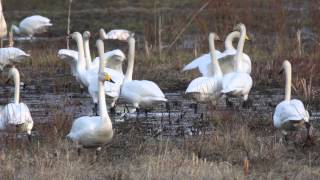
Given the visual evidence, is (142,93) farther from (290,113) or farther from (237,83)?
(290,113)

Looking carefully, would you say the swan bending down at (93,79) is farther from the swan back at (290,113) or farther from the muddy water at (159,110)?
the swan back at (290,113)

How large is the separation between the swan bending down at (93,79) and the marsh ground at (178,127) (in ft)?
1.08

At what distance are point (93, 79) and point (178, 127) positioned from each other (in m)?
2.44

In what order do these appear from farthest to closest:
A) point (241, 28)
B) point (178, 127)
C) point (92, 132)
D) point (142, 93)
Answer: point (241, 28) < point (142, 93) < point (178, 127) < point (92, 132)

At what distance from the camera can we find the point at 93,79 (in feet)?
45.0

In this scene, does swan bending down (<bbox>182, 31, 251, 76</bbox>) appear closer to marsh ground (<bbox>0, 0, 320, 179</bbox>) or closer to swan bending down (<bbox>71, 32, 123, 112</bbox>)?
marsh ground (<bbox>0, 0, 320, 179</bbox>)

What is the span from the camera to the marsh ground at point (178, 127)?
28.3 feet

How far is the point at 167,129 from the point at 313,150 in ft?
7.90

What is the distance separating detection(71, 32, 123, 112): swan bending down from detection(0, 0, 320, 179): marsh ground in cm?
33

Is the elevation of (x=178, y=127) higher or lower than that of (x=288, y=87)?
lower

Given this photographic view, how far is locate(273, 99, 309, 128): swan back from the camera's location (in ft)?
33.3

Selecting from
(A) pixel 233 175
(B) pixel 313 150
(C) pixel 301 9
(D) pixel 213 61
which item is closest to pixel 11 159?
(A) pixel 233 175

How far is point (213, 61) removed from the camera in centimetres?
1439

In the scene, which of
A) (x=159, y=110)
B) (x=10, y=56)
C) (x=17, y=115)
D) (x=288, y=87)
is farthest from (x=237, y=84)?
(x=10, y=56)
